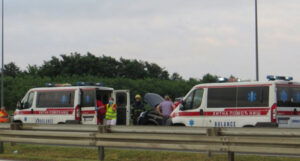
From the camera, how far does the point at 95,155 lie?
1284cm

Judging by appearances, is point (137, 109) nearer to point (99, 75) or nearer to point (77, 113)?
point (77, 113)

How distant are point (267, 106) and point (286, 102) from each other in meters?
0.62

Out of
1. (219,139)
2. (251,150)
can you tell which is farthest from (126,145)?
(251,150)

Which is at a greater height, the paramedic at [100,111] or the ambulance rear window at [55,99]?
the ambulance rear window at [55,99]

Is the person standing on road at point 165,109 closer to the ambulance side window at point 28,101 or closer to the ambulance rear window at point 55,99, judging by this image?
the ambulance rear window at point 55,99

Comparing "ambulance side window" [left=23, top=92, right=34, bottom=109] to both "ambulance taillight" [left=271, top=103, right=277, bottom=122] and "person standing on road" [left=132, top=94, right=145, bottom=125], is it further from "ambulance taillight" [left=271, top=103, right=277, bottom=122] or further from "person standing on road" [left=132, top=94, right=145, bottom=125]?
"ambulance taillight" [left=271, top=103, right=277, bottom=122]

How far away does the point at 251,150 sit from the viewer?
31.0 feet

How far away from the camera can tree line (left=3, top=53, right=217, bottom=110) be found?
5387 cm

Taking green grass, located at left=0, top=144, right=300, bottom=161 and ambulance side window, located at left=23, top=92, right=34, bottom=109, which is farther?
→ ambulance side window, located at left=23, top=92, right=34, bottom=109

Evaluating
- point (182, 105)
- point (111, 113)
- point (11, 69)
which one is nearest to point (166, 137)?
point (182, 105)

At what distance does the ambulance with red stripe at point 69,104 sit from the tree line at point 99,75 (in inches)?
1133

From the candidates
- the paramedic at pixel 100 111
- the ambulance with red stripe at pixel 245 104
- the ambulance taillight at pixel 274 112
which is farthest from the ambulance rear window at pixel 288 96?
the paramedic at pixel 100 111

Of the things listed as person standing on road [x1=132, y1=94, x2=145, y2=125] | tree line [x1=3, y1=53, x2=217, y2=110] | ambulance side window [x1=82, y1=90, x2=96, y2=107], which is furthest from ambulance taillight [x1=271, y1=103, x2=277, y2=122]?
tree line [x1=3, y1=53, x2=217, y2=110]

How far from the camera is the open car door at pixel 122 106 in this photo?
854 inches
